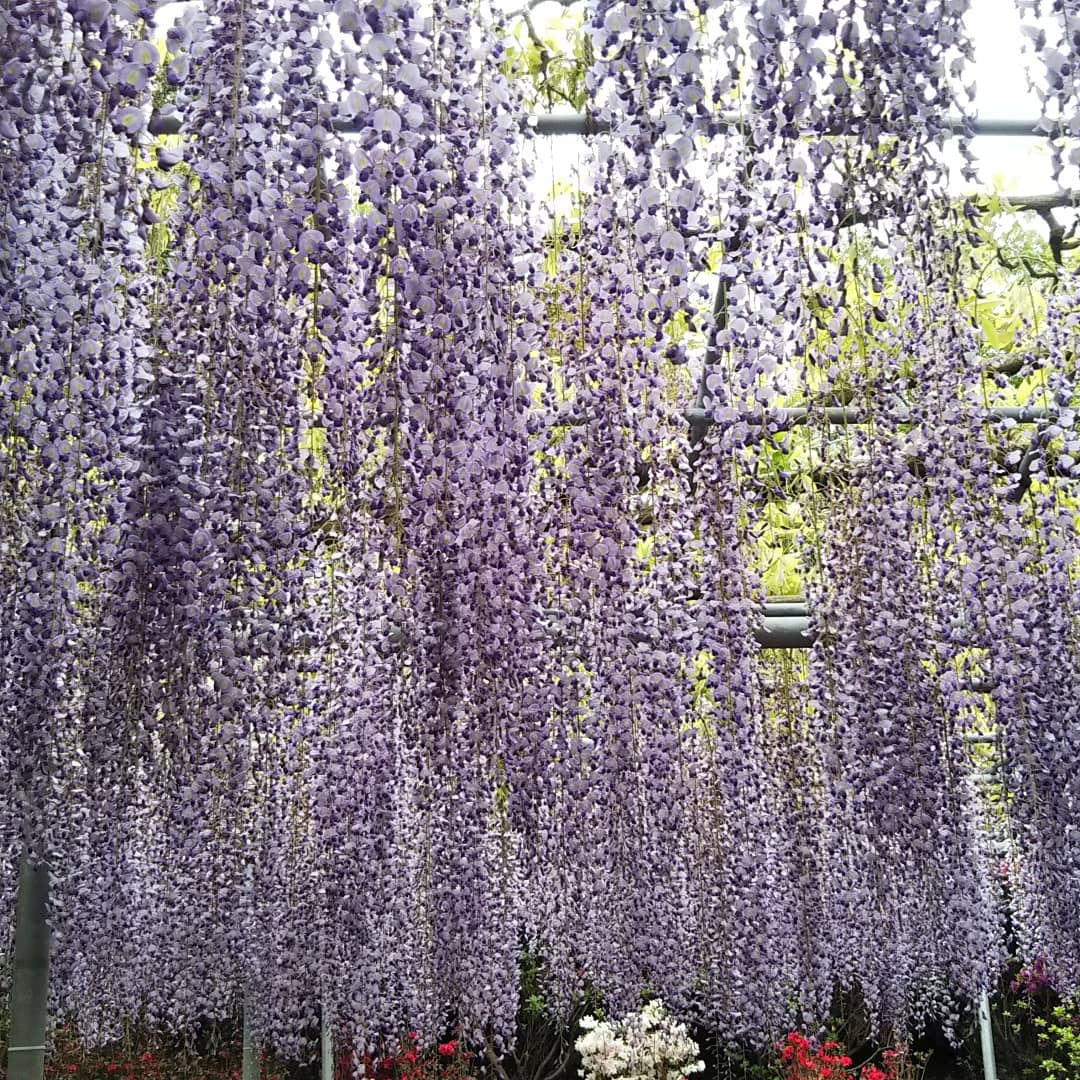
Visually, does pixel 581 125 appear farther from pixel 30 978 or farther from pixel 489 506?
pixel 30 978

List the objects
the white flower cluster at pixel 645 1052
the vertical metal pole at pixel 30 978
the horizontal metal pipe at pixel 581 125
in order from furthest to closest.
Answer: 1. the white flower cluster at pixel 645 1052
2. the vertical metal pole at pixel 30 978
3. the horizontal metal pipe at pixel 581 125

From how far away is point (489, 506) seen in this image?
2838mm

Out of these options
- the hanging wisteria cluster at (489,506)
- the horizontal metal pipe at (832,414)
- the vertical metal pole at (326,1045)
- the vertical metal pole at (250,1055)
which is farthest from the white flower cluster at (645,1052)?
the horizontal metal pipe at (832,414)

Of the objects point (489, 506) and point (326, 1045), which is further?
point (326, 1045)

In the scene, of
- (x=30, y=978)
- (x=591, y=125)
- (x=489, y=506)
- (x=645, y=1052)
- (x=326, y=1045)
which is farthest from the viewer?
(x=645, y=1052)

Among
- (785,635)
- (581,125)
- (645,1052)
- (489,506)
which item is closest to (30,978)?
(489,506)

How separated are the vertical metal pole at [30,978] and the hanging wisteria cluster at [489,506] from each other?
0.35 feet

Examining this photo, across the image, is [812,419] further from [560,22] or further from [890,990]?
[890,990]

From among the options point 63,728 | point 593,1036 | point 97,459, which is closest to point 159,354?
point 97,459

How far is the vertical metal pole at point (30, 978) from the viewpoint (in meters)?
3.97

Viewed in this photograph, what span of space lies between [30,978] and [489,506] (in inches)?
98.1

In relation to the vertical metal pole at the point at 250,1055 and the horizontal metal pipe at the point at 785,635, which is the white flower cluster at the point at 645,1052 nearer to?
the vertical metal pole at the point at 250,1055

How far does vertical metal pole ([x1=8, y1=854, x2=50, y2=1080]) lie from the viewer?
13.0 ft

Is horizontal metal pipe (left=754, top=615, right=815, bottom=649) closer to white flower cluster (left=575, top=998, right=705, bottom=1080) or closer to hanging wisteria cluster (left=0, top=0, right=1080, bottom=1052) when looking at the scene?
hanging wisteria cluster (left=0, top=0, right=1080, bottom=1052)
